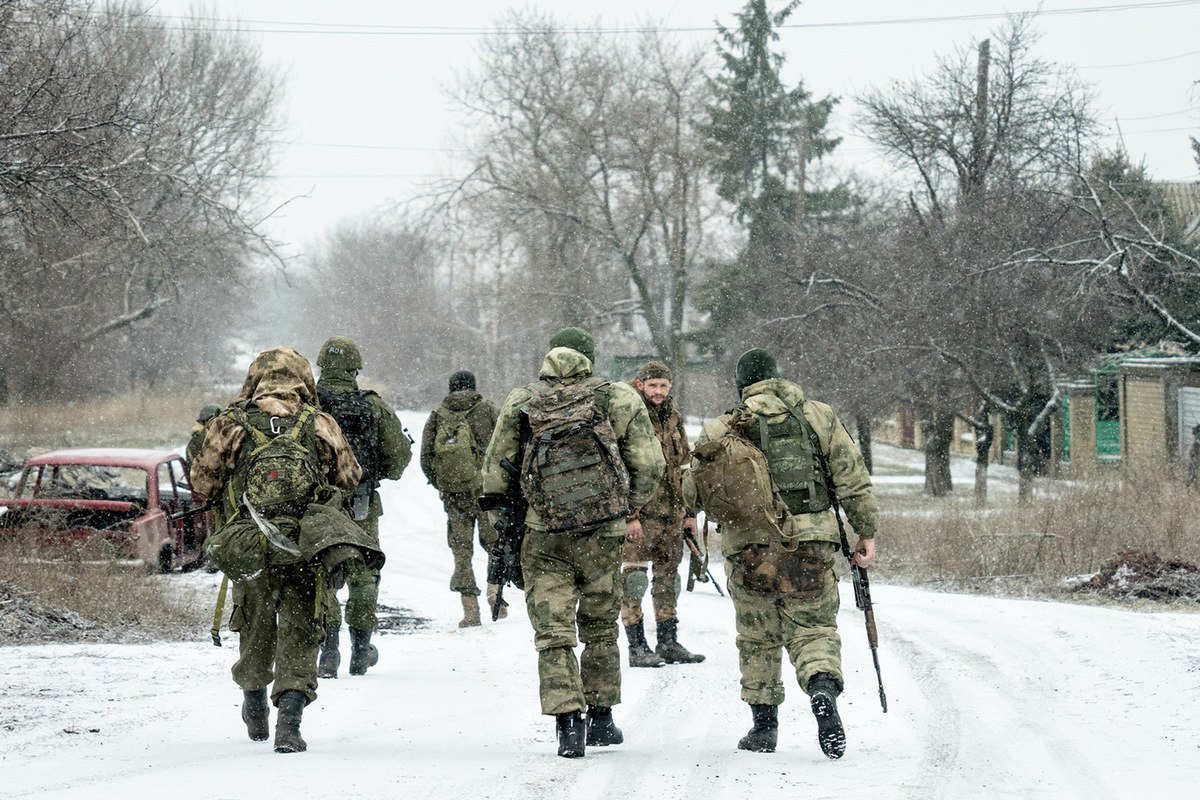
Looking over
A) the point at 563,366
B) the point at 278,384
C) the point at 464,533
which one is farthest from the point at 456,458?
the point at 278,384

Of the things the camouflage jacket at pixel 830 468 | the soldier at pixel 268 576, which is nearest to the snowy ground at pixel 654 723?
the soldier at pixel 268 576

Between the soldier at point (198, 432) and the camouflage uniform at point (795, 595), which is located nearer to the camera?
the camouflage uniform at point (795, 595)

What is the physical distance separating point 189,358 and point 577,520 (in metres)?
53.6

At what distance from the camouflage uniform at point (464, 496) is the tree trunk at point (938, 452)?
20.8 metres

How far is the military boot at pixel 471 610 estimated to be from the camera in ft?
34.9

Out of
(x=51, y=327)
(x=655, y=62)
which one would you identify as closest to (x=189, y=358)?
(x=51, y=327)

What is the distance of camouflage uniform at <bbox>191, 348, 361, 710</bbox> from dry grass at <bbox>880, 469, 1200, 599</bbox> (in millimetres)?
8510

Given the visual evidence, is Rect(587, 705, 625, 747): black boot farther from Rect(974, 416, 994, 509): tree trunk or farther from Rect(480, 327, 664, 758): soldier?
Rect(974, 416, 994, 509): tree trunk

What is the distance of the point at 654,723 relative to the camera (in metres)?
6.80

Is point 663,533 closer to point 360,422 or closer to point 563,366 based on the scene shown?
point 360,422

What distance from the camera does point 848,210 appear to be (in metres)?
42.2

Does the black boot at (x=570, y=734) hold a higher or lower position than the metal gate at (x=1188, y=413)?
lower

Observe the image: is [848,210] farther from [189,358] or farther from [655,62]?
[189,358]

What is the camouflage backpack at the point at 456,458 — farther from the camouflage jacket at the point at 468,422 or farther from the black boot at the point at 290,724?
the black boot at the point at 290,724
